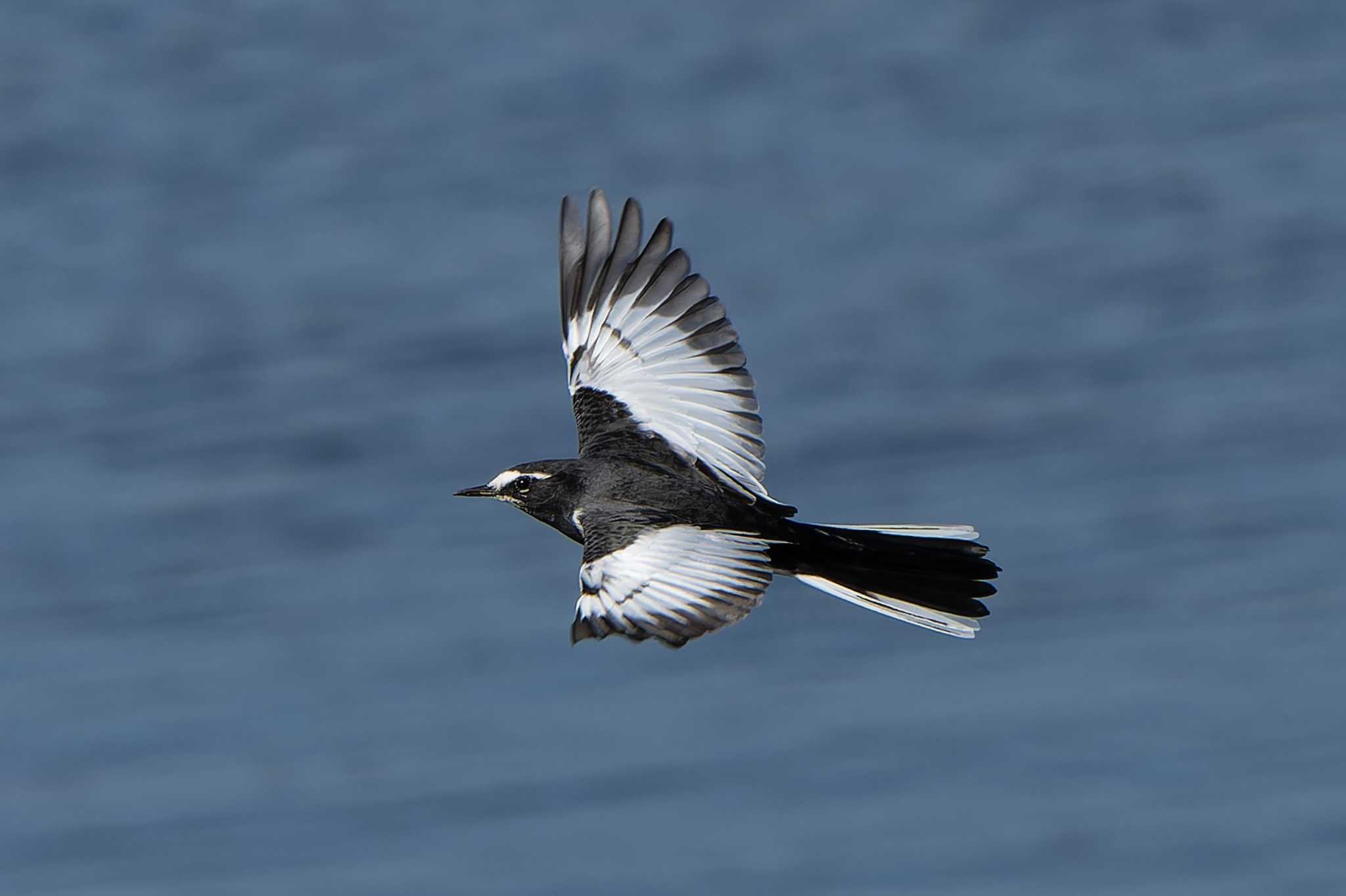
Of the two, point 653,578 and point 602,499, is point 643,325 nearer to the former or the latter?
point 602,499

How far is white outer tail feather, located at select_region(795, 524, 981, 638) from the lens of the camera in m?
10.0

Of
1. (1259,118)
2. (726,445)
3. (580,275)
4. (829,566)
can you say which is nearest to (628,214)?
(580,275)

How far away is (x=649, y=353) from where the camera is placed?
A: 1092cm

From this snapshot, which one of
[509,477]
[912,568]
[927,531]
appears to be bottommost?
[912,568]

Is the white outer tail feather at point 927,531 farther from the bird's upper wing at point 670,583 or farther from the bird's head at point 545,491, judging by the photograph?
the bird's head at point 545,491

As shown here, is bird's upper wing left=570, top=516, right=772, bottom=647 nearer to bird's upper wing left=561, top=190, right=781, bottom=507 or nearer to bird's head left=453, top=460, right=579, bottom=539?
bird's head left=453, top=460, right=579, bottom=539

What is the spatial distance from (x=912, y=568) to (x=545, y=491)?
60.5 inches

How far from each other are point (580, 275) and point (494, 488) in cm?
129

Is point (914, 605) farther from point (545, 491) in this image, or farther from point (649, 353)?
point (649, 353)

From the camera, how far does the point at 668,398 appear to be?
35.3 feet

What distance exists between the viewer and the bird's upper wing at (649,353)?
10539 millimetres

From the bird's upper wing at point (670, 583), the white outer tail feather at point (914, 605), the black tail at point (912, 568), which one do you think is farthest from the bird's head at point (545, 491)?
the white outer tail feather at point (914, 605)

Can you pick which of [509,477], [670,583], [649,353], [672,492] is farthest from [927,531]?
[509,477]

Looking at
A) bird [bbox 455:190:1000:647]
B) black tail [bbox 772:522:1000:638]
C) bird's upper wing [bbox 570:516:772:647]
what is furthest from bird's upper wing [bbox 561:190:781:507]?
bird's upper wing [bbox 570:516:772:647]
